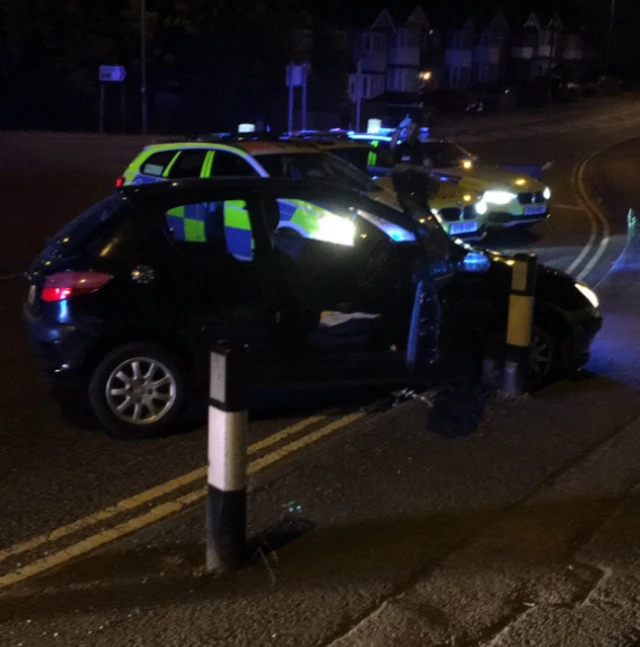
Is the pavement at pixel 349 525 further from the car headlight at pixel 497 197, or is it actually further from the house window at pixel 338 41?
the house window at pixel 338 41

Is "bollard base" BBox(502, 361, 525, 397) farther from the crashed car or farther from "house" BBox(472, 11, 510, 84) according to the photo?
"house" BBox(472, 11, 510, 84)

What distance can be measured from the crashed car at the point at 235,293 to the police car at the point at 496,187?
24.7ft

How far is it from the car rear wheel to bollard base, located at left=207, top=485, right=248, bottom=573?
187cm

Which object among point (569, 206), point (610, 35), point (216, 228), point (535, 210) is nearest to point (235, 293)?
point (216, 228)

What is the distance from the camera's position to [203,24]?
4700 centimetres

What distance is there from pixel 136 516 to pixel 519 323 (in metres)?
3.12

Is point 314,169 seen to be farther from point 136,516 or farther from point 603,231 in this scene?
point 136,516

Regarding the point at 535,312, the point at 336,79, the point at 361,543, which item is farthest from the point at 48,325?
the point at 336,79

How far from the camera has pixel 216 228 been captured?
21.0 feet

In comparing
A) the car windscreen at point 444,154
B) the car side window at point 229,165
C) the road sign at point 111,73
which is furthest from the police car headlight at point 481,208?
the road sign at point 111,73

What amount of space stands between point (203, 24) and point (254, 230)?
142 ft

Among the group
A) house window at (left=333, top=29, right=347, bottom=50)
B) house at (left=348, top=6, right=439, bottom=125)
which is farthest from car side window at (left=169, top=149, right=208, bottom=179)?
house at (left=348, top=6, right=439, bottom=125)

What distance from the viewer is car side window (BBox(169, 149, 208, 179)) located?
39.5ft

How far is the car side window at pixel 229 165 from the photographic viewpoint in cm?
1171
